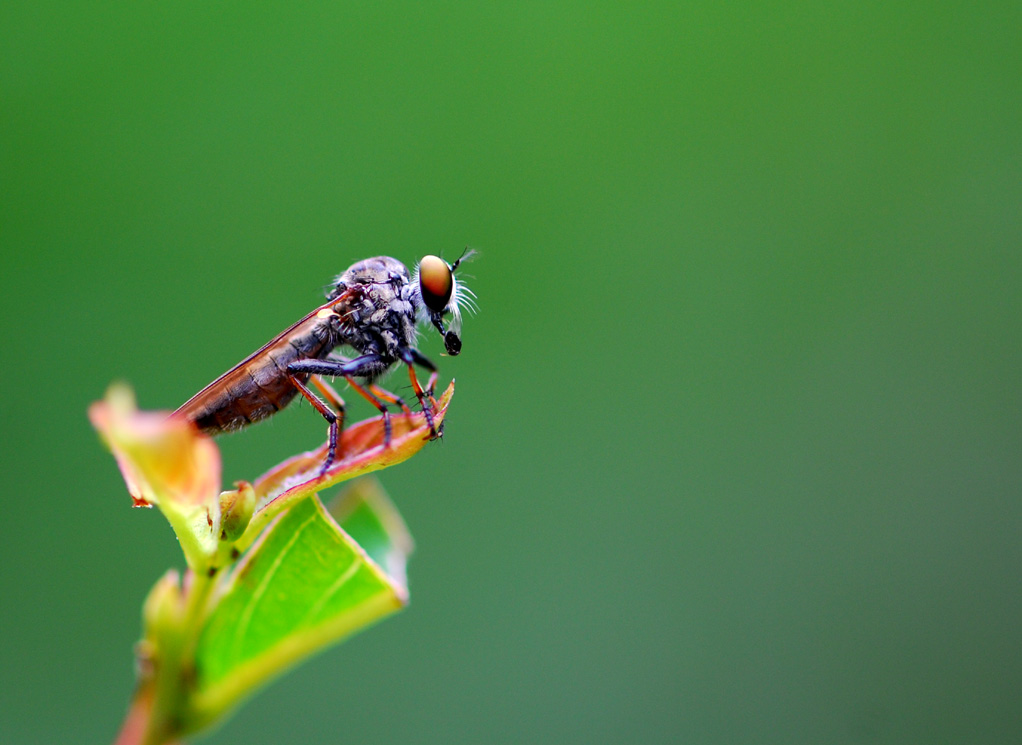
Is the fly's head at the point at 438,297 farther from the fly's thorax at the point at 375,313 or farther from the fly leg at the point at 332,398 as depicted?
the fly leg at the point at 332,398

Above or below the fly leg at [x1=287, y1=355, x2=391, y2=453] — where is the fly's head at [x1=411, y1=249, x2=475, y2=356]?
above

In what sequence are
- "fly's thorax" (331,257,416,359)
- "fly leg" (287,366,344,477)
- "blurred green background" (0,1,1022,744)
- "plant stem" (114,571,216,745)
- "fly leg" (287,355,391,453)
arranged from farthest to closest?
1. "blurred green background" (0,1,1022,744)
2. "fly's thorax" (331,257,416,359)
3. "fly leg" (287,355,391,453)
4. "fly leg" (287,366,344,477)
5. "plant stem" (114,571,216,745)

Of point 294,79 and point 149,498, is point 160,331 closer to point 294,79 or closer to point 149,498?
point 294,79

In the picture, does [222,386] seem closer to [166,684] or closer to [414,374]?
[414,374]

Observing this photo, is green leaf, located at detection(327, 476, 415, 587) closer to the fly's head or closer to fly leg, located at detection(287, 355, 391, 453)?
fly leg, located at detection(287, 355, 391, 453)

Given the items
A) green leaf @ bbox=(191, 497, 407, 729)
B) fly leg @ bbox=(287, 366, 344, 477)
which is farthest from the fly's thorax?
green leaf @ bbox=(191, 497, 407, 729)

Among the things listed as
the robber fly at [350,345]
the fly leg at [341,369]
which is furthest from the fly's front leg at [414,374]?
the fly leg at [341,369]

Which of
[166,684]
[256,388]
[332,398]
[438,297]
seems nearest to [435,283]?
[438,297]
